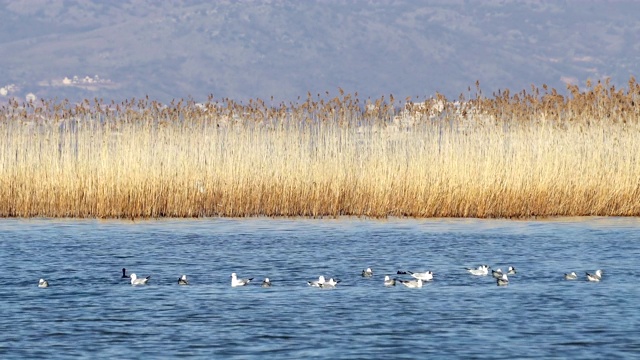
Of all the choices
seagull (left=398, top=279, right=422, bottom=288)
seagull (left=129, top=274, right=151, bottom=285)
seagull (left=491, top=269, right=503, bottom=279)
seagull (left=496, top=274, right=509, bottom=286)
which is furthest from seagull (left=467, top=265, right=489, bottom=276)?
seagull (left=129, top=274, right=151, bottom=285)

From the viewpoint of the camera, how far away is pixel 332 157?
21.0 m

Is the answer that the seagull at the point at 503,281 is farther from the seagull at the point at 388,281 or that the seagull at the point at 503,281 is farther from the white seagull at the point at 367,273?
the white seagull at the point at 367,273

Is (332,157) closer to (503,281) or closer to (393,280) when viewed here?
(393,280)

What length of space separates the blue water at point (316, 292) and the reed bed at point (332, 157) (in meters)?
0.51

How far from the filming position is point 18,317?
11883 millimetres

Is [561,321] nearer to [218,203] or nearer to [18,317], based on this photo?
[18,317]

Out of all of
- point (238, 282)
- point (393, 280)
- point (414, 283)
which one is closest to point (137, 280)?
point (238, 282)

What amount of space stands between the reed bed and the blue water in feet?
1.68

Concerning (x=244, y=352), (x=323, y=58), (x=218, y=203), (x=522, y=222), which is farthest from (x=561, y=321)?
(x=323, y=58)

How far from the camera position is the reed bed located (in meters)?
20.5

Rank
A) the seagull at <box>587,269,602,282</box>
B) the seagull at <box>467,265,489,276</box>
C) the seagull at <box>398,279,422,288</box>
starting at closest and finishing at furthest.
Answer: the seagull at <box>398,279,422,288</box> → the seagull at <box>587,269,602,282</box> → the seagull at <box>467,265,489,276</box>

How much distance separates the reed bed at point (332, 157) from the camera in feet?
67.3

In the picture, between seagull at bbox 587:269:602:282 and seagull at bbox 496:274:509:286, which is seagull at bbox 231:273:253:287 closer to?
seagull at bbox 496:274:509:286

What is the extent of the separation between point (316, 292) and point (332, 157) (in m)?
7.77
